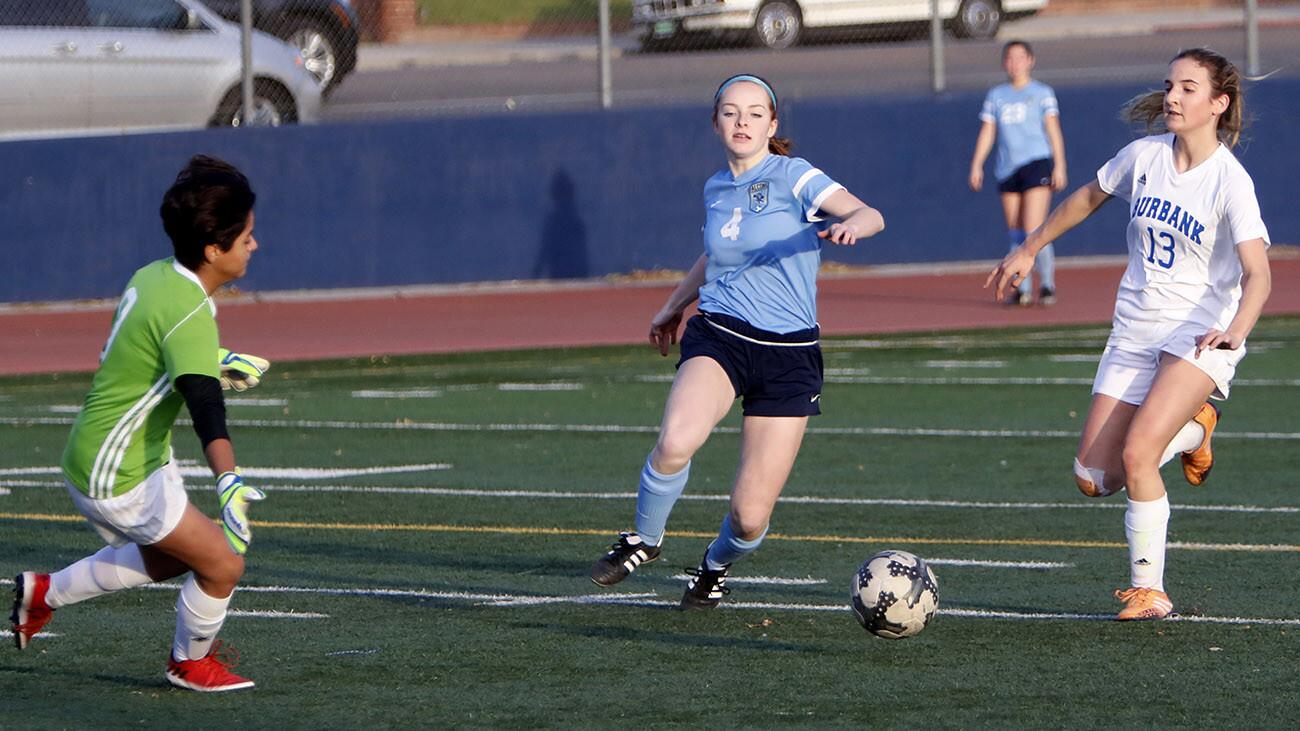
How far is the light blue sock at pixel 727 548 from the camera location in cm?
769

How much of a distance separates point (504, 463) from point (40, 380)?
18.1 feet

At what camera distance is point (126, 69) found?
64.4 feet

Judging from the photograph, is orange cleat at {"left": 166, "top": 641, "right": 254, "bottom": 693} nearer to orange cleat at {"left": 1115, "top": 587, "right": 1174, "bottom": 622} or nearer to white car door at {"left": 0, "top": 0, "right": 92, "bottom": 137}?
orange cleat at {"left": 1115, "top": 587, "right": 1174, "bottom": 622}

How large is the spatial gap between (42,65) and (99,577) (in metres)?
13.5

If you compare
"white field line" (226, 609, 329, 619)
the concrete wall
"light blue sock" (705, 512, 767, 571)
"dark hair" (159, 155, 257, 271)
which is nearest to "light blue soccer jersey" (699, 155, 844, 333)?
"light blue sock" (705, 512, 767, 571)

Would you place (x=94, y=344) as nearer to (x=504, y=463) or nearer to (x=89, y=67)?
(x=89, y=67)

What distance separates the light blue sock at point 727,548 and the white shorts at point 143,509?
84.9 inches

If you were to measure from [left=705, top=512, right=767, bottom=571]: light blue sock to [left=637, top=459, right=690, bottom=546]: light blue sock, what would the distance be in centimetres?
22

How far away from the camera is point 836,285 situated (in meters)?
21.4

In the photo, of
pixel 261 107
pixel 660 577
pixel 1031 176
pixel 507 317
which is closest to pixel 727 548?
pixel 660 577

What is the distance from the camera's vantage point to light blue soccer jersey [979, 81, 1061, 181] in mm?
17938

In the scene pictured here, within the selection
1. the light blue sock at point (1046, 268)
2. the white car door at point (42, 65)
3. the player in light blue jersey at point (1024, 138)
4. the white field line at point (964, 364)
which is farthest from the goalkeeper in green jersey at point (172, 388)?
the white car door at point (42, 65)

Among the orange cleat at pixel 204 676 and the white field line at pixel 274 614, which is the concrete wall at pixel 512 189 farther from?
the orange cleat at pixel 204 676

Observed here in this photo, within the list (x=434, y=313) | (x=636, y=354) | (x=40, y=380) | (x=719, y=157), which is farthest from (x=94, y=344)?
(x=719, y=157)
